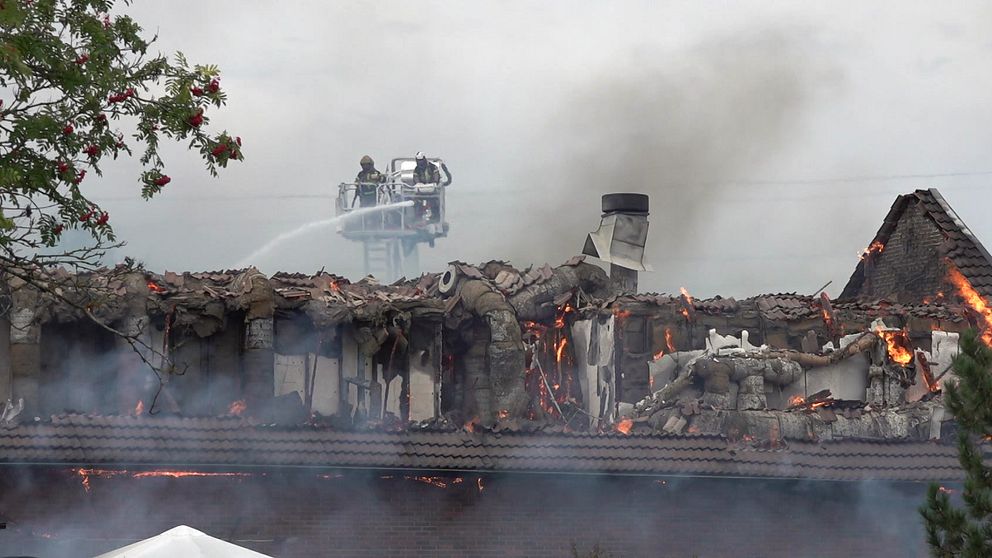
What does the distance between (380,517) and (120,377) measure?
4.98 meters

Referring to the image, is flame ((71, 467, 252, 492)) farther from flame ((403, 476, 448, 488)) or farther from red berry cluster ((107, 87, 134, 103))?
red berry cluster ((107, 87, 134, 103))

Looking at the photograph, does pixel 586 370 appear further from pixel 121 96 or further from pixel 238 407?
pixel 121 96

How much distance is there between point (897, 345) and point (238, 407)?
10864 mm

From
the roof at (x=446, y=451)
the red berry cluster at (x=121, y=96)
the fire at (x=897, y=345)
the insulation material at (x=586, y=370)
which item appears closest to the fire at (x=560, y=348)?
the insulation material at (x=586, y=370)

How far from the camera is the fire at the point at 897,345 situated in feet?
76.4

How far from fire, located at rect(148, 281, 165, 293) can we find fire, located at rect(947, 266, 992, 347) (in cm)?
1362

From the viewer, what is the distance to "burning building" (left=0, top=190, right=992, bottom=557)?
17688mm

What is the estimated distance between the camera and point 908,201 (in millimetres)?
28484

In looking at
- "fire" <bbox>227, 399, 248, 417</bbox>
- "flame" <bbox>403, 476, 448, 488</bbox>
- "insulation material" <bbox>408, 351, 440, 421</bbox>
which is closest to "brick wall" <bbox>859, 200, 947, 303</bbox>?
"insulation material" <bbox>408, 351, 440, 421</bbox>

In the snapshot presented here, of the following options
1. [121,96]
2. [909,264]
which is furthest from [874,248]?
[121,96]

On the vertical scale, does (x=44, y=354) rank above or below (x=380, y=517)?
above

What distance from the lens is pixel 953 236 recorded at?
2688cm

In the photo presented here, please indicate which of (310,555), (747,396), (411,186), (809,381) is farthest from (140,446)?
(411,186)

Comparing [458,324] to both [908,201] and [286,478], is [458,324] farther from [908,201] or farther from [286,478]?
[908,201]
